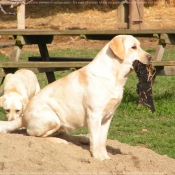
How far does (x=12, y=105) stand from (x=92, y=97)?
257 cm

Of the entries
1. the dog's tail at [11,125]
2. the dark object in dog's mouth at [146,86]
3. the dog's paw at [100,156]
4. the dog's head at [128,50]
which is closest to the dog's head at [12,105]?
the dog's tail at [11,125]

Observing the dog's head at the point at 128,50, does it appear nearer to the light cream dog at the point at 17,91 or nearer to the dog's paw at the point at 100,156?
the dog's paw at the point at 100,156

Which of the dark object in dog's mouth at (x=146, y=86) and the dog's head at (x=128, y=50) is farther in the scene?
the dark object in dog's mouth at (x=146, y=86)

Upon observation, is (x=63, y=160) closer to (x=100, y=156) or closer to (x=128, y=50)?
(x=100, y=156)

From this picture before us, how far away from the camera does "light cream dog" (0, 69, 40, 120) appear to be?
8.11 metres

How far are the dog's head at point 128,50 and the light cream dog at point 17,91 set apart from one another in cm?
270

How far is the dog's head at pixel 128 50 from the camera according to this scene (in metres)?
5.82

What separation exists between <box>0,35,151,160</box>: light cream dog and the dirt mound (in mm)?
200

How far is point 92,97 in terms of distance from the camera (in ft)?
19.1

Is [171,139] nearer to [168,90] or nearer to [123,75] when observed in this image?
[123,75]

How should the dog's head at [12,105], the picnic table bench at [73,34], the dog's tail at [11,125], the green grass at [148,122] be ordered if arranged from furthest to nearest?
the picnic table bench at [73,34]
the dog's head at [12,105]
the green grass at [148,122]
the dog's tail at [11,125]

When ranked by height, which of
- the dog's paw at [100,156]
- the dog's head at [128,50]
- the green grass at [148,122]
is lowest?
the green grass at [148,122]

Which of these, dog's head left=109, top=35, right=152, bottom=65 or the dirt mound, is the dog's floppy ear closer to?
dog's head left=109, top=35, right=152, bottom=65

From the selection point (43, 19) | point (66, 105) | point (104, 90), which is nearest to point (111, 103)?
point (104, 90)
